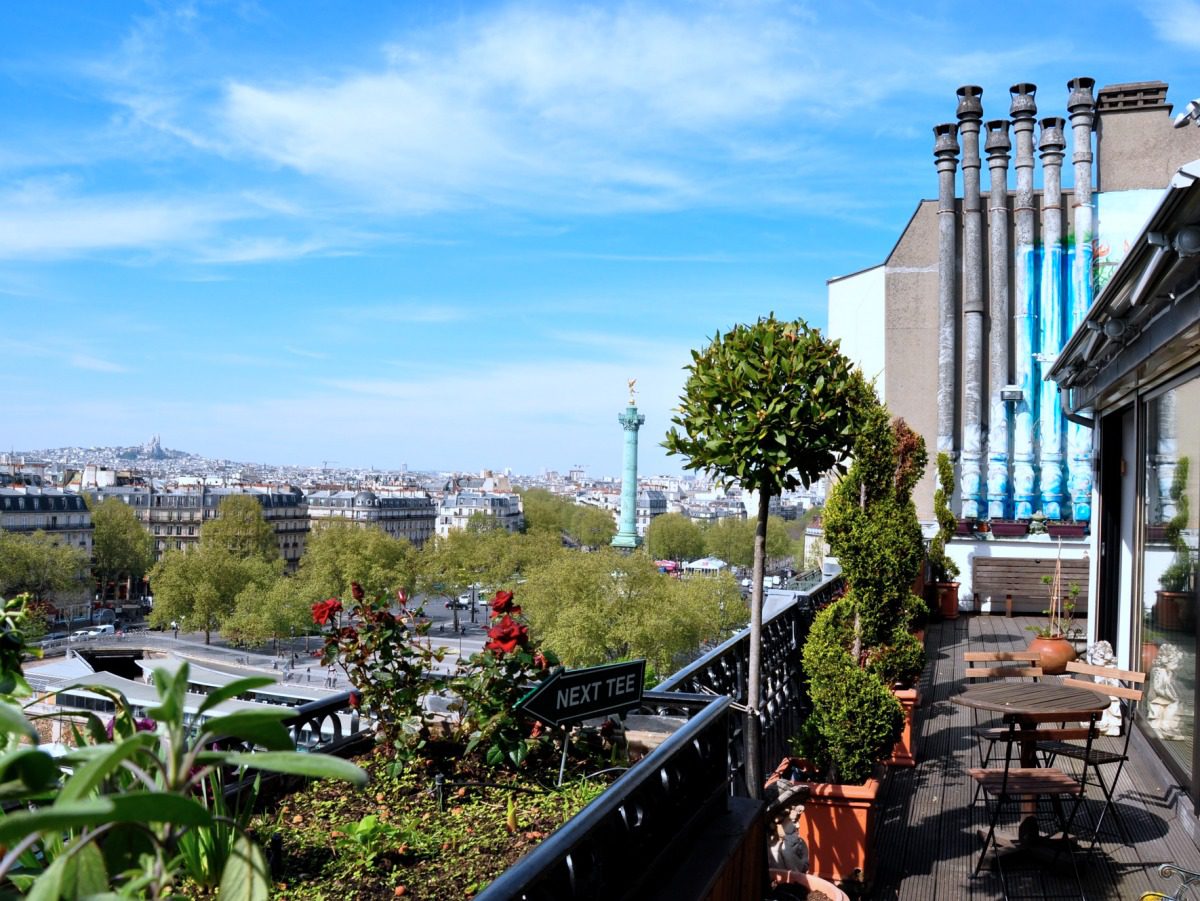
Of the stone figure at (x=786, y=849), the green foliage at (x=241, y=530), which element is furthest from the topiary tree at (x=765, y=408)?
the green foliage at (x=241, y=530)

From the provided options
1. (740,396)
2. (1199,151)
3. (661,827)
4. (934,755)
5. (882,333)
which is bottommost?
(934,755)

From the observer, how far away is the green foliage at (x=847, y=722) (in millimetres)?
5461

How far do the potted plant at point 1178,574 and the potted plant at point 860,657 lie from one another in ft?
4.99

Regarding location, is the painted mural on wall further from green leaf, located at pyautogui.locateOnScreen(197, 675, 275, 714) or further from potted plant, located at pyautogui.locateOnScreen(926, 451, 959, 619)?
green leaf, located at pyautogui.locateOnScreen(197, 675, 275, 714)

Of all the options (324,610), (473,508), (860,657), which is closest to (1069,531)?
(860,657)

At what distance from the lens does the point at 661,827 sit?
2693 millimetres

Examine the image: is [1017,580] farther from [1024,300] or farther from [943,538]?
[1024,300]

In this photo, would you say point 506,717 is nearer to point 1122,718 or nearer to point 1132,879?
point 1132,879

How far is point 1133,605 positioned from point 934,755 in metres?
2.13

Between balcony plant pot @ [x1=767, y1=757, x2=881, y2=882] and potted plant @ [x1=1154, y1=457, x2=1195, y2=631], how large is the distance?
2.41 metres

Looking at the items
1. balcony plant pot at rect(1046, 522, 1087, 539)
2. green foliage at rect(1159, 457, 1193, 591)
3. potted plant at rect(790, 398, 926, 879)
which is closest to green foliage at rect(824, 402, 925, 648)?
potted plant at rect(790, 398, 926, 879)

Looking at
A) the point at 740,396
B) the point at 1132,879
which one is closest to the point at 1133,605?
the point at 1132,879

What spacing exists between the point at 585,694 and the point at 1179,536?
5002 millimetres

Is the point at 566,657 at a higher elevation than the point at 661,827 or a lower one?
lower
